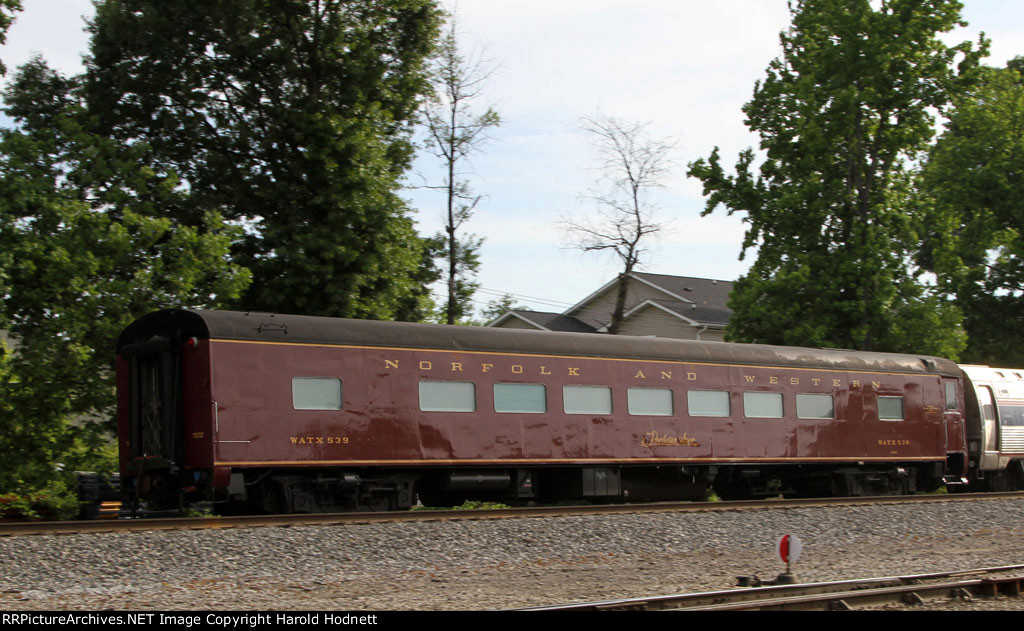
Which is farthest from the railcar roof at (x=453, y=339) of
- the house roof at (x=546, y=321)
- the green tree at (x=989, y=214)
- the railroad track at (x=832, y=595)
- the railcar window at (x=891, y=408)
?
the house roof at (x=546, y=321)

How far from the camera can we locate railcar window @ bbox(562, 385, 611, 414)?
17531 millimetres

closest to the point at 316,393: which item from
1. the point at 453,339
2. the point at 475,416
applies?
the point at 453,339

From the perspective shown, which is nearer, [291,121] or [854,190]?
[291,121]

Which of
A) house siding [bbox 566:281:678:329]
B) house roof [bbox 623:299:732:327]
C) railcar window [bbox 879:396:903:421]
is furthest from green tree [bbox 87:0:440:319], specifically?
house siding [bbox 566:281:678:329]

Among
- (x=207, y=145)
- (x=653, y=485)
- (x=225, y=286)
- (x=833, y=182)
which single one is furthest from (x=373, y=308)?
(x=833, y=182)

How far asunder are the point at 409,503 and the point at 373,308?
934 centimetres

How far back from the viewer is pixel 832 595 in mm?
9172

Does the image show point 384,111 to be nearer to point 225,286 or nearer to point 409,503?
point 225,286

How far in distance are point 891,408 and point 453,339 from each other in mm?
10566

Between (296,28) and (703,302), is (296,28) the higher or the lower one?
the higher one

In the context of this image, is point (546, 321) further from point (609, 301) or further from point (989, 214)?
point (989, 214)

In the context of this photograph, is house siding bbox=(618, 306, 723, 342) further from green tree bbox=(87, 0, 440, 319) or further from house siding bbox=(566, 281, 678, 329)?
green tree bbox=(87, 0, 440, 319)

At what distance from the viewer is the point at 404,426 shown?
51.8 ft
